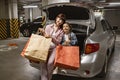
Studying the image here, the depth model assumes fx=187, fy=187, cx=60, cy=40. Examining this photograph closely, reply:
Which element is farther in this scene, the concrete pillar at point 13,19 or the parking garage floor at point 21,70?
the concrete pillar at point 13,19

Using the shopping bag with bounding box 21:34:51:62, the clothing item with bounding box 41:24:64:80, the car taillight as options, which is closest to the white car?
the car taillight

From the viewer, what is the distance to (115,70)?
461 centimetres

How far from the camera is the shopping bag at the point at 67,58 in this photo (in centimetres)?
282

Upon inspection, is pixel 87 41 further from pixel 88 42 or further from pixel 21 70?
pixel 21 70

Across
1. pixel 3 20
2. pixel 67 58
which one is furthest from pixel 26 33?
pixel 67 58

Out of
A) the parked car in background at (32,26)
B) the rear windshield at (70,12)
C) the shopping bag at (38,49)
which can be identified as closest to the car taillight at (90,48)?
the shopping bag at (38,49)

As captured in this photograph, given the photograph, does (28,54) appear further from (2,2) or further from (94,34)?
(2,2)

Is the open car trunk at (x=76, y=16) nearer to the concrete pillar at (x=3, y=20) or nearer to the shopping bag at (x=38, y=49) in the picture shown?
the shopping bag at (x=38, y=49)

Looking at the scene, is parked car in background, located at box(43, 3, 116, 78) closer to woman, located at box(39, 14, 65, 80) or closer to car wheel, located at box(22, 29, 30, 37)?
woman, located at box(39, 14, 65, 80)

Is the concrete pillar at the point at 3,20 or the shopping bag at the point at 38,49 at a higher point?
the shopping bag at the point at 38,49

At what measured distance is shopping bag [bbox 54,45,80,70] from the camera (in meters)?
2.82

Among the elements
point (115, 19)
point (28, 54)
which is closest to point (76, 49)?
point (28, 54)

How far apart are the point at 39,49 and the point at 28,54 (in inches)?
7.4

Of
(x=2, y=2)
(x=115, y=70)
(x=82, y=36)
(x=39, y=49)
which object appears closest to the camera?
(x=39, y=49)
